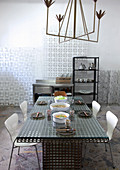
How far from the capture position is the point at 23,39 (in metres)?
5.70

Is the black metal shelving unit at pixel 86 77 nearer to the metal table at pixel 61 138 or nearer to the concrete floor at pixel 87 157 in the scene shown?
the concrete floor at pixel 87 157

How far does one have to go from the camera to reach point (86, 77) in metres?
5.78

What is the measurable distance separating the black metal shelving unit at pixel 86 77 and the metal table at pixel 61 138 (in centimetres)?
295

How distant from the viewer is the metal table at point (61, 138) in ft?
6.50

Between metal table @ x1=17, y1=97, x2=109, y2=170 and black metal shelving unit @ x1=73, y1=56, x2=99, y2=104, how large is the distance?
2952 millimetres

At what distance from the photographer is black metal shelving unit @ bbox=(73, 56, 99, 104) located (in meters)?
5.42

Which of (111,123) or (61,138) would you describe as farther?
(111,123)

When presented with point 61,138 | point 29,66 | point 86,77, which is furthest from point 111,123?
point 29,66

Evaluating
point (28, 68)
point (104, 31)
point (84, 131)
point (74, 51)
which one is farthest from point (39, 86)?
point (84, 131)

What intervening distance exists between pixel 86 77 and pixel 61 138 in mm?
3996

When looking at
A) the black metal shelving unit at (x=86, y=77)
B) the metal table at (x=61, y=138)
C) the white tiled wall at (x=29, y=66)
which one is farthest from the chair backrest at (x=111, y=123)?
the white tiled wall at (x=29, y=66)

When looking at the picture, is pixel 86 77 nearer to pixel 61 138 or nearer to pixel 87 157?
pixel 87 157

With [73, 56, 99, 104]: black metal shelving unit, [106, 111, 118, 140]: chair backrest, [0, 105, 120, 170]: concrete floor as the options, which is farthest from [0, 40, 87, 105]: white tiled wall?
[106, 111, 118, 140]: chair backrest

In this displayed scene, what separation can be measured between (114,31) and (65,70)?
2.06 m
